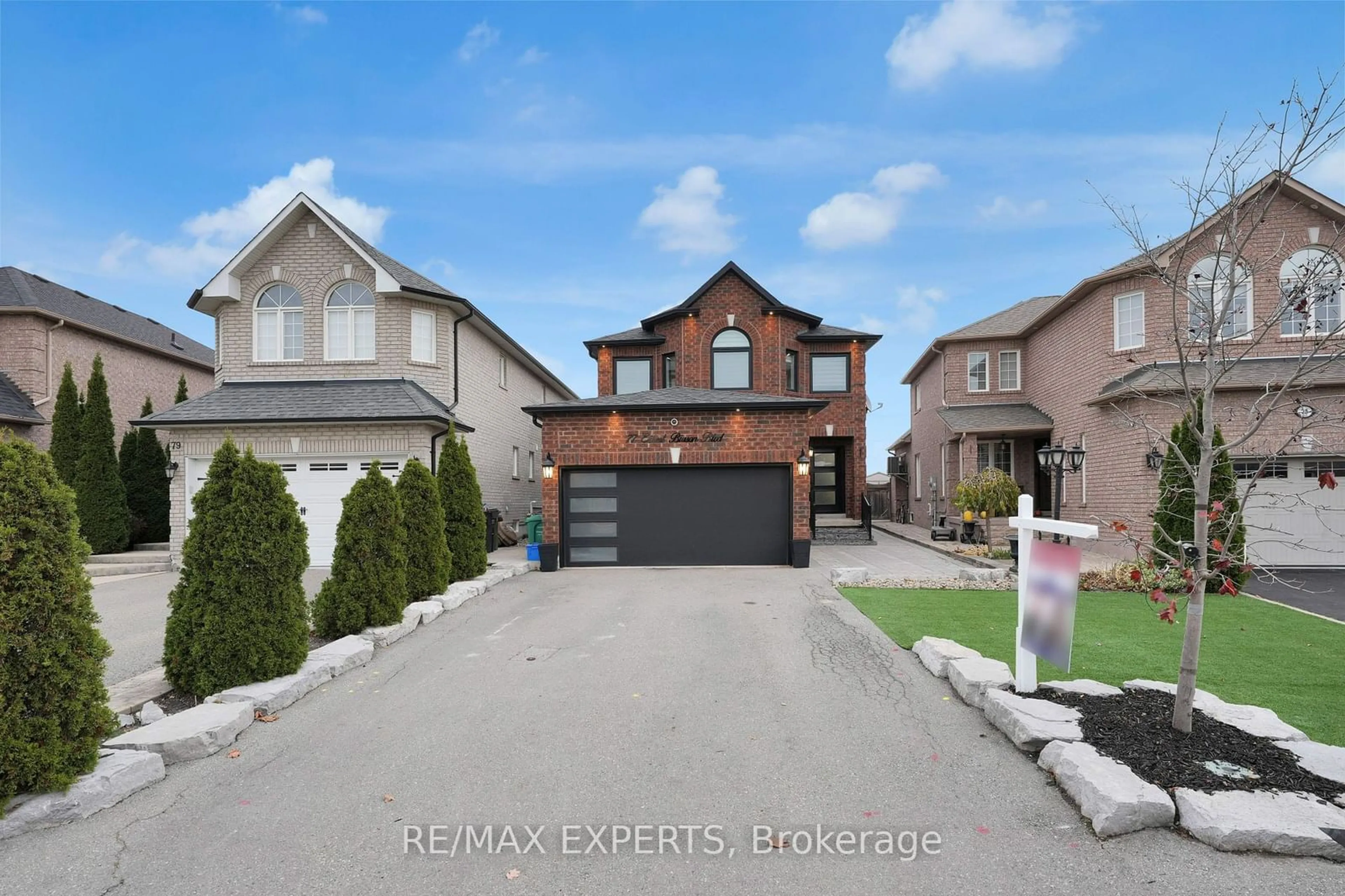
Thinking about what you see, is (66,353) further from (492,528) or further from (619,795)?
(619,795)

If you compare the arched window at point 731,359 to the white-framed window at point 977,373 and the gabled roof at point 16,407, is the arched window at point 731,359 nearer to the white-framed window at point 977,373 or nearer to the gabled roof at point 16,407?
the white-framed window at point 977,373

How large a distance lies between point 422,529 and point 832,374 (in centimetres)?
1494

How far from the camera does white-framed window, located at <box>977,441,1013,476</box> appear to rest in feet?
63.9

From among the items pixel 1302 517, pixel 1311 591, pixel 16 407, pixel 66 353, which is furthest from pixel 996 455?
pixel 66 353

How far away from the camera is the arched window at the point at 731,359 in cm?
2003

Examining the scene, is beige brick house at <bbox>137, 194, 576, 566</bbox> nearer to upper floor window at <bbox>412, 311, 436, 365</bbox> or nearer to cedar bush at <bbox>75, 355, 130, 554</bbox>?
upper floor window at <bbox>412, 311, 436, 365</bbox>

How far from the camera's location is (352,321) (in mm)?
14656

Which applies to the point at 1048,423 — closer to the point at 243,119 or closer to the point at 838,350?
the point at 838,350

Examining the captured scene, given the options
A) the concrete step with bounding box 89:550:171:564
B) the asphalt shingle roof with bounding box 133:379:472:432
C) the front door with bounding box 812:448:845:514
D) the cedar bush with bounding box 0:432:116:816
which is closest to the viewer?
the cedar bush with bounding box 0:432:116:816

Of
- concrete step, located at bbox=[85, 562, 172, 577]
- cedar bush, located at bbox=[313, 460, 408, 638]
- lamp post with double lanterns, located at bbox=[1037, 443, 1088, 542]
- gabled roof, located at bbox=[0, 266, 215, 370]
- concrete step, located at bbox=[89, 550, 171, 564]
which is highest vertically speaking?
gabled roof, located at bbox=[0, 266, 215, 370]

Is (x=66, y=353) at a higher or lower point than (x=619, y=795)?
higher

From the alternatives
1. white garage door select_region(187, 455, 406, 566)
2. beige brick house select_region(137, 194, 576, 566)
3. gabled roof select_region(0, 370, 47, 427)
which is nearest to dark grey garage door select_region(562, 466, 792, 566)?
beige brick house select_region(137, 194, 576, 566)

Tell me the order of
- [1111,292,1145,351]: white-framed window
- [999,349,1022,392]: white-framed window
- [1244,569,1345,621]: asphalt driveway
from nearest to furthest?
[1244,569,1345,621]: asphalt driveway < [1111,292,1145,351]: white-framed window < [999,349,1022,392]: white-framed window

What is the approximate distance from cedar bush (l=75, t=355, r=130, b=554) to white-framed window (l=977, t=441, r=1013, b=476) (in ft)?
76.6
